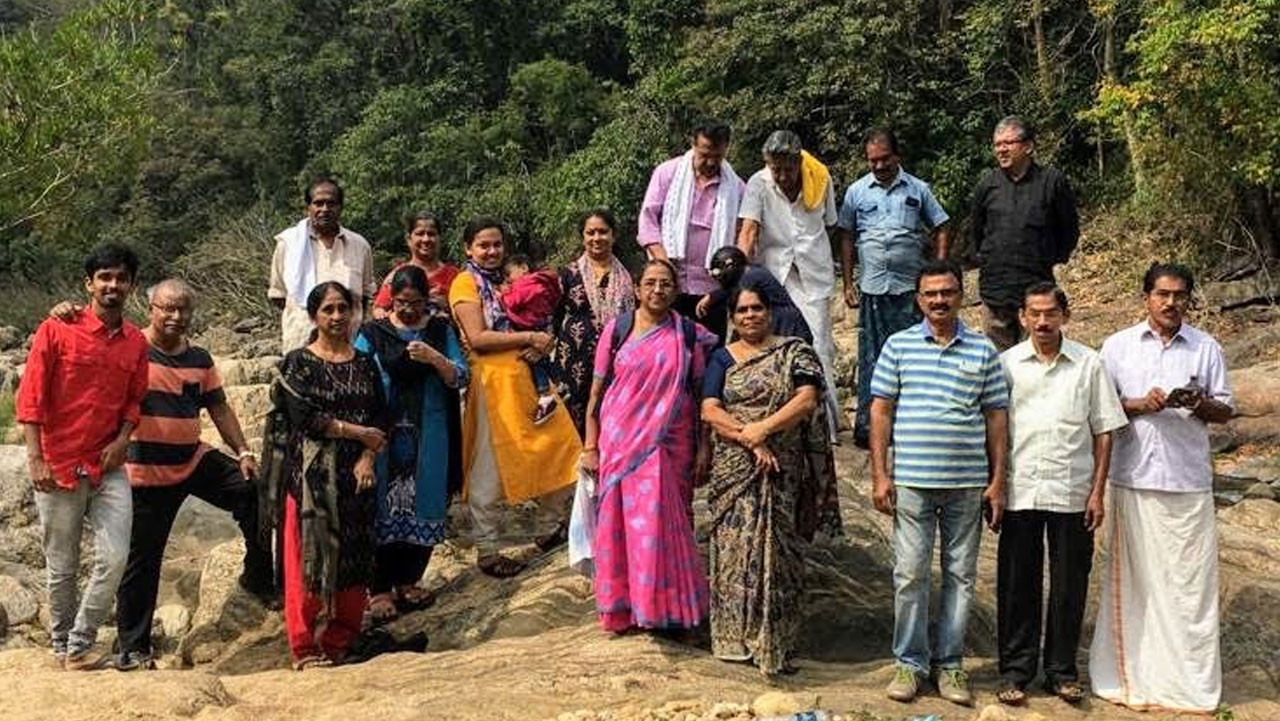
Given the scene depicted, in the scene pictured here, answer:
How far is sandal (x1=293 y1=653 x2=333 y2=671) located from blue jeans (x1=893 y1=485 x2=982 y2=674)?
2.32m

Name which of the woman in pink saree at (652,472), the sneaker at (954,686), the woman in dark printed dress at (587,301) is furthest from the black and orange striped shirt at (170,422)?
the sneaker at (954,686)

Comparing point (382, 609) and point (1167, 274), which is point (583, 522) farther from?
point (1167, 274)

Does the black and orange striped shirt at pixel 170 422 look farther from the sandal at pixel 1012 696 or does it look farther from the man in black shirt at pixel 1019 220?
the man in black shirt at pixel 1019 220

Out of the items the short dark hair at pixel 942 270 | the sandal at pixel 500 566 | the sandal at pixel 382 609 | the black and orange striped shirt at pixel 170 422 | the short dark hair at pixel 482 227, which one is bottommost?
the sandal at pixel 382 609

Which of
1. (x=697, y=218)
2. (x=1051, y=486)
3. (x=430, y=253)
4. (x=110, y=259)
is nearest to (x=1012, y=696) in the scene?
(x=1051, y=486)

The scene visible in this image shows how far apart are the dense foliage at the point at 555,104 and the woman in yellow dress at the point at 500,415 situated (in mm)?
1224

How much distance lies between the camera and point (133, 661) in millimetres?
5035

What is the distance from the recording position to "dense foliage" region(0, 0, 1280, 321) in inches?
526

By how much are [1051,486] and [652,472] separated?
5.07ft

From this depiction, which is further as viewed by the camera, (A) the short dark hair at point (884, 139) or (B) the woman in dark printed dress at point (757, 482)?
(A) the short dark hair at point (884, 139)

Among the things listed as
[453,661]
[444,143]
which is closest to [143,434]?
[453,661]

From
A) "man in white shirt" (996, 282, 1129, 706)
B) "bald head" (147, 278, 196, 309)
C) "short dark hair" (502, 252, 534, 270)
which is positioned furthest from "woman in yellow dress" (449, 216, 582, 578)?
"man in white shirt" (996, 282, 1129, 706)

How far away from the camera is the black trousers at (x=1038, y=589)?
4.55 meters

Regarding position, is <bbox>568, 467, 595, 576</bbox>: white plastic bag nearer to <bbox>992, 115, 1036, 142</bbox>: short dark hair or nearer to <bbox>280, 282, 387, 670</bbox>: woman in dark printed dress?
<bbox>280, 282, 387, 670</bbox>: woman in dark printed dress
